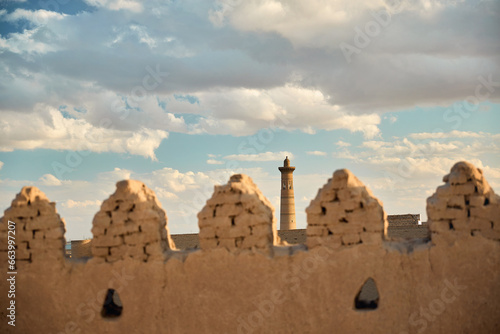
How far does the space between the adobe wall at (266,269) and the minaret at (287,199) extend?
20121mm

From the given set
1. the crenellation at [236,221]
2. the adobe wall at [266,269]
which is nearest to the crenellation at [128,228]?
the adobe wall at [266,269]

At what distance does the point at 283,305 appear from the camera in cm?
724

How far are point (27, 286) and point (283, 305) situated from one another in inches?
160

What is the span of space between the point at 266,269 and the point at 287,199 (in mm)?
20778

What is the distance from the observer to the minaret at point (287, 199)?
1097 inches

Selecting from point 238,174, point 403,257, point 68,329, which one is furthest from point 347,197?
point 68,329

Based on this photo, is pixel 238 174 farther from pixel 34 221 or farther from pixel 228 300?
pixel 34 221

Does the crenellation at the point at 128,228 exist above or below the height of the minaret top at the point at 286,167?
below

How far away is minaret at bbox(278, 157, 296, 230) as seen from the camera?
27875 millimetres

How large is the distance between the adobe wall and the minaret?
792 inches

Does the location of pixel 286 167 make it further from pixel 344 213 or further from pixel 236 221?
pixel 344 213

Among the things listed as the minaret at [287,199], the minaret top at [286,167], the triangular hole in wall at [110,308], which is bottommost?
the triangular hole in wall at [110,308]

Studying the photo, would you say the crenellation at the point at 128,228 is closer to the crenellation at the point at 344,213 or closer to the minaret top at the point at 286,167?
the crenellation at the point at 344,213

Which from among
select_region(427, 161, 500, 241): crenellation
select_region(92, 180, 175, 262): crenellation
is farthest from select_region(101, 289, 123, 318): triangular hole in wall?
select_region(427, 161, 500, 241): crenellation
